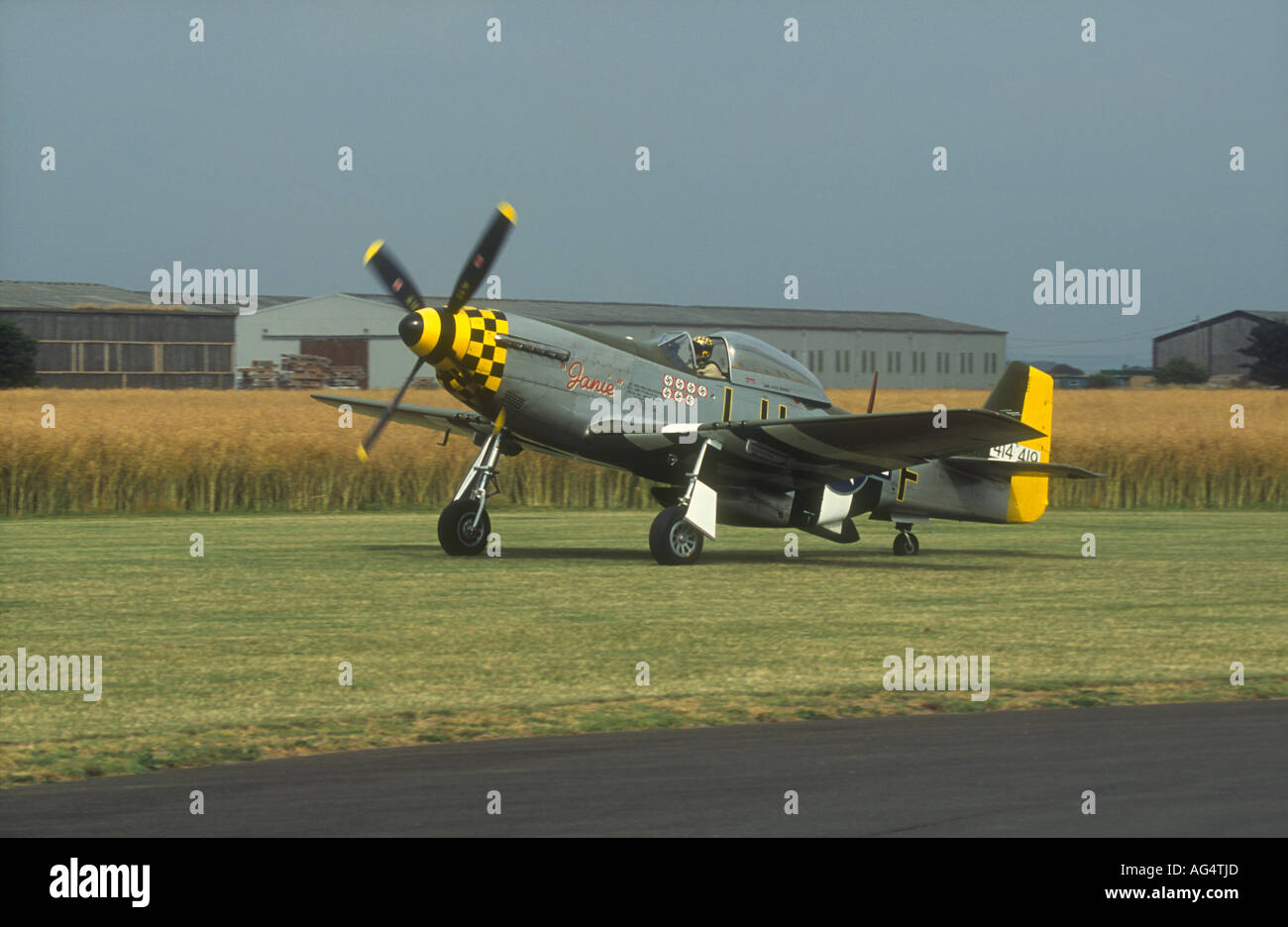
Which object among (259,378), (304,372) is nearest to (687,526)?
(304,372)

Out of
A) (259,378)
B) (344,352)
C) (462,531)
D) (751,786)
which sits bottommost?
(751,786)

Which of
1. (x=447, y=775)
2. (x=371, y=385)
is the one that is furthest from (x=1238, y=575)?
(x=371, y=385)

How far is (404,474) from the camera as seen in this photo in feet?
110

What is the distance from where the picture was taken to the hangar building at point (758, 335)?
252 feet

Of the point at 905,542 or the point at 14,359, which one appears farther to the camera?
the point at 14,359

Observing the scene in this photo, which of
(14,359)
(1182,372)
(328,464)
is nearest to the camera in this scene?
(328,464)

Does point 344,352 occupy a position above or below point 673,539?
above

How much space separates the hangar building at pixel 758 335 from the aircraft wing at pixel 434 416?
160 feet

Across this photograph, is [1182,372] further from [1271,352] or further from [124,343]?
[124,343]

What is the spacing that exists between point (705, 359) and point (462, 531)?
414 cm

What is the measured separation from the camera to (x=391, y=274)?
64.2 ft

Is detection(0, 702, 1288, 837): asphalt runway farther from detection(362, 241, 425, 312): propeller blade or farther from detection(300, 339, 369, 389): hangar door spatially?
detection(300, 339, 369, 389): hangar door

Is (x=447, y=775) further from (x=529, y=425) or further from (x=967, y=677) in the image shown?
(x=529, y=425)
